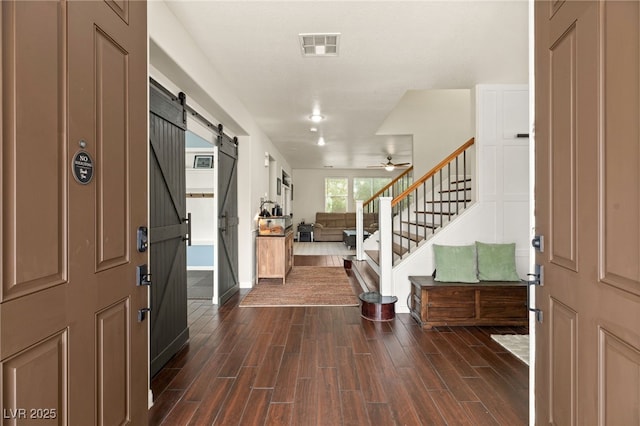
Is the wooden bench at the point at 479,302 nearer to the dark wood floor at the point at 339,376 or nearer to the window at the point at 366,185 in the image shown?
the dark wood floor at the point at 339,376

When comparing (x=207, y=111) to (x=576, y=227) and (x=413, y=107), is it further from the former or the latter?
(x=413, y=107)

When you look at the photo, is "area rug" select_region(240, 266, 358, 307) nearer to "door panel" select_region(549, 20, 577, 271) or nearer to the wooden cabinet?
the wooden cabinet

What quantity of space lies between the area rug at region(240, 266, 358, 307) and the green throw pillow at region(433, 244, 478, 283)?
1.20m

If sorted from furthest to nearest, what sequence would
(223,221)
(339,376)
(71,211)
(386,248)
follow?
1. (223,221)
2. (386,248)
3. (339,376)
4. (71,211)

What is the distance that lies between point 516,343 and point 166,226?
10.7 feet

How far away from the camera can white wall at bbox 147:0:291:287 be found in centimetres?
224

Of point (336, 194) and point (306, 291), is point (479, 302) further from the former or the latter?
point (336, 194)

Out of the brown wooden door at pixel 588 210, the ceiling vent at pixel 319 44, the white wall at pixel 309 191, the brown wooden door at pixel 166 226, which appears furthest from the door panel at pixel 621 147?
the white wall at pixel 309 191

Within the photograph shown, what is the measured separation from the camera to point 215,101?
3293 mm

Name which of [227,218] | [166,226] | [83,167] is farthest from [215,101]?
[83,167]

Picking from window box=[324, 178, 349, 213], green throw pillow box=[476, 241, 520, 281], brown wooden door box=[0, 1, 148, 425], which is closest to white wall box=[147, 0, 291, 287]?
brown wooden door box=[0, 1, 148, 425]

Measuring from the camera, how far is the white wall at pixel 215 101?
224cm

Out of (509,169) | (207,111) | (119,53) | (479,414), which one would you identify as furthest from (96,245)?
(509,169)

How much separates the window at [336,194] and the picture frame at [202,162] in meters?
6.38
